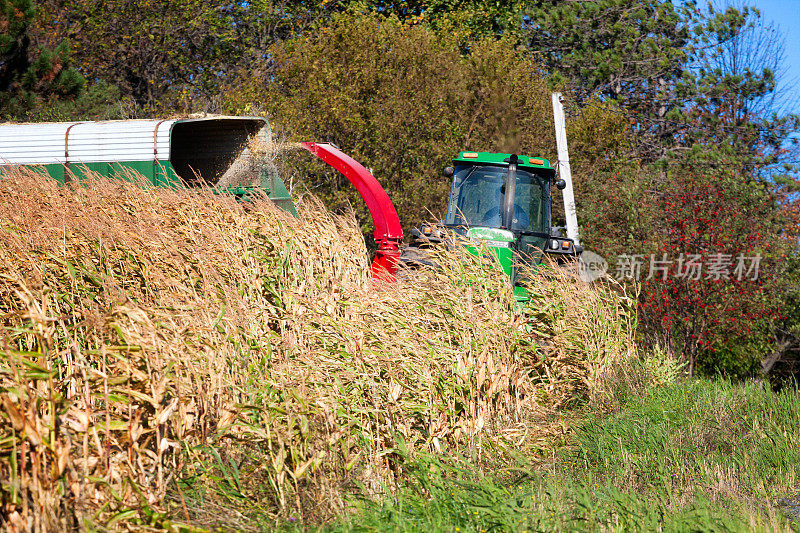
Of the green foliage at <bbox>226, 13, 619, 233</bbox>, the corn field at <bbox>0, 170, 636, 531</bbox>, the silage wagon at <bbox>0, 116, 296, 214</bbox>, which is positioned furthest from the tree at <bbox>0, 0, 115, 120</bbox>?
the corn field at <bbox>0, 170, 636, 531</bbox>

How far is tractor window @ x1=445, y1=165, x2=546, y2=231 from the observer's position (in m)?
8.75

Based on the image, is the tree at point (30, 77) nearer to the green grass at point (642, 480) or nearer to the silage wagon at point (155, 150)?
the silage wagon at point (155, 150)

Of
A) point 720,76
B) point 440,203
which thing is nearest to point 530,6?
point 720,76

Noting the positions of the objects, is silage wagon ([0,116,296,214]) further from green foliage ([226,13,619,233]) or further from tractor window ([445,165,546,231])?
tractor window ([445,165,546,231])

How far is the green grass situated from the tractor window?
2865 mm

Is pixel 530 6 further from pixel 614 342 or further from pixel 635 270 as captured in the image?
pixel 614 342

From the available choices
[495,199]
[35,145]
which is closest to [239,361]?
[495,199]

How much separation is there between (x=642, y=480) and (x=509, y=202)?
4511 mm

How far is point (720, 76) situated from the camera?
66.1ft

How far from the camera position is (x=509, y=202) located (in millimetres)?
8648

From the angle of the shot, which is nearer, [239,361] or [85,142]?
[239,361]

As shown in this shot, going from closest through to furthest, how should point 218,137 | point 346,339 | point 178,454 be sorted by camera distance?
point 178,454 < point 346,339 < point 218,137

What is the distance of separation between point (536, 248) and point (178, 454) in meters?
5.70

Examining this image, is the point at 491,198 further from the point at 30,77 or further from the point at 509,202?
the point at 30,77
